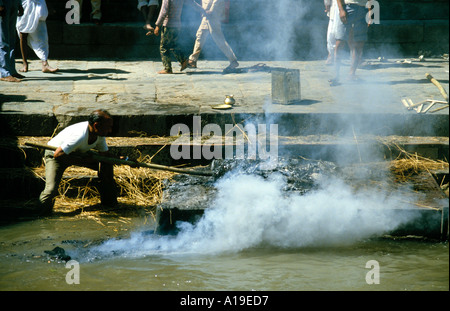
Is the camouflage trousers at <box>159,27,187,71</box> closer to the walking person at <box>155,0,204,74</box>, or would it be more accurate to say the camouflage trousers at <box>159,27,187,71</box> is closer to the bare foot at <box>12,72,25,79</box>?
the walking person at <box>155,0,204,74</box>

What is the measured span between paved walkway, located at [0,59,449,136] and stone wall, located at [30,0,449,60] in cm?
59

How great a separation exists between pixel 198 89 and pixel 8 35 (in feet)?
10.4

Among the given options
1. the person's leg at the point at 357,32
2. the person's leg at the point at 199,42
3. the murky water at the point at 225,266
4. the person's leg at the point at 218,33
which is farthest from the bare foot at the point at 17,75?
the person's leg at the point at 357,32

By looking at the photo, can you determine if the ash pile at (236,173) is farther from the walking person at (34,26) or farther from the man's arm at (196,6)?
the walking person at (34,26)

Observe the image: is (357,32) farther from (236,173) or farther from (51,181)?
(51,181)

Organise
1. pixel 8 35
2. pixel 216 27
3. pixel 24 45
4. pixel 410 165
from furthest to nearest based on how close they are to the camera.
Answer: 1. pixel 216 27
2. pixel 24 45
3. pixel 8 35
4. pixel 410 165

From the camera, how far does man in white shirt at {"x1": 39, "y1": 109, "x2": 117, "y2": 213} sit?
6.29 metres

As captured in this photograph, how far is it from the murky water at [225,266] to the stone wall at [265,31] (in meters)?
6.64

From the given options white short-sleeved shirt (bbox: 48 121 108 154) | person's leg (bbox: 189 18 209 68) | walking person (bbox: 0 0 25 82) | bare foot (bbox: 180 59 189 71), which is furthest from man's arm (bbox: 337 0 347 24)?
walking person (bbox: 0 0 25 82)

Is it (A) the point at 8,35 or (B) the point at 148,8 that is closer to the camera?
(A) the point at 8,35

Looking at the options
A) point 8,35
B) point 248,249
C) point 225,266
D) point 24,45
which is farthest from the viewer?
point 24,45

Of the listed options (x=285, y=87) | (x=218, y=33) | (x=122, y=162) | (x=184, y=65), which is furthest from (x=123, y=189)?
(x=218, y=33)

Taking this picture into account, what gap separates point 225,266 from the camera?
5.42 m
